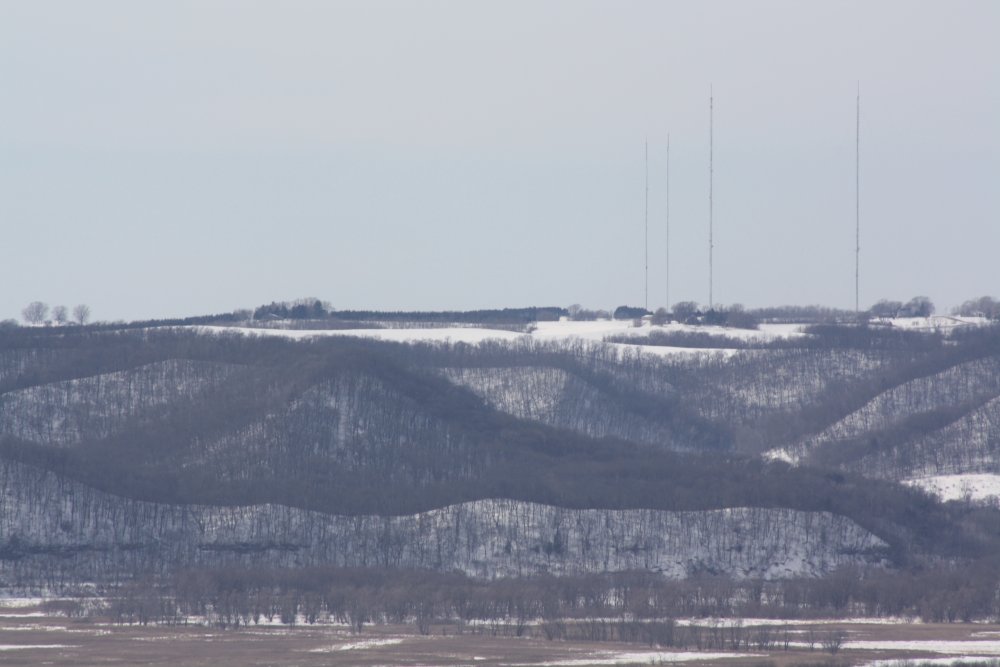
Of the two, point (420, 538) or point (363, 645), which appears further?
point (420, 538)

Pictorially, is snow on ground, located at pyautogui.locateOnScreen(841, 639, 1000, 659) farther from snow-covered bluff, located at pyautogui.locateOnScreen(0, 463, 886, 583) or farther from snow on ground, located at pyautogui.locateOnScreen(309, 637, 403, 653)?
snow-covered bluff, located at pyautogui.locateOnScreen(0, 463, 886, 583)

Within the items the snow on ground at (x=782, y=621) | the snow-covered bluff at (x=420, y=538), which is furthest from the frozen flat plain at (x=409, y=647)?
the snow-covered bluff at (x=420, y=538)

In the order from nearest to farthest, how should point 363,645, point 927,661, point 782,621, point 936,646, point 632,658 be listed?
point 927,661, point 632,658, point 936,646, point 363,645, point 782,621

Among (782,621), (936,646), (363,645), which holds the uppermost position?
(936,646)

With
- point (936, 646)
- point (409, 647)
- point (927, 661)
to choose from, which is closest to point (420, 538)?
point (409, 647)

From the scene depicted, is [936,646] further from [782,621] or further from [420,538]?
[420,538]

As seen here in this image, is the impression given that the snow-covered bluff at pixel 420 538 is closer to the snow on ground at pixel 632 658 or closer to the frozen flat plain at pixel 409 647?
the frozen flat plain at pixel 409 647

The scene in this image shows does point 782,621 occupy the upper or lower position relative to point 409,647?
lower
